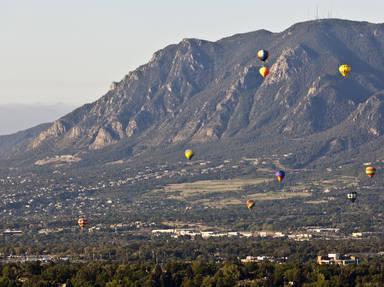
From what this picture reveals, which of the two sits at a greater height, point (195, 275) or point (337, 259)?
point (195, 275)

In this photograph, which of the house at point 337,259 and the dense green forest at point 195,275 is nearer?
the dense green forest at point 195,275

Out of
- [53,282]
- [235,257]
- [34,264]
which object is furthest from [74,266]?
[235,257]

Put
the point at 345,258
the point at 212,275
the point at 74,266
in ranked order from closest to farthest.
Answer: the point at 212,275, the point at 74,266, the point at 345,258

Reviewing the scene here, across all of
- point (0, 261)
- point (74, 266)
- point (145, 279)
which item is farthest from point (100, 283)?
point (0, 261)

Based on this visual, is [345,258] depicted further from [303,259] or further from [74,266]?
[74,266]

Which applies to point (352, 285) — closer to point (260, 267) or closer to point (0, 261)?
point (260, 267)

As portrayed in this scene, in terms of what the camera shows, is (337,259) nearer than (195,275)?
No

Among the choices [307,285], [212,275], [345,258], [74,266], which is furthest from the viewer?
[345,258]

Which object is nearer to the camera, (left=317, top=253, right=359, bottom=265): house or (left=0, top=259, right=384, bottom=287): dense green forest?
(left=0, top=259, right=384, bottom=287): dense green forest

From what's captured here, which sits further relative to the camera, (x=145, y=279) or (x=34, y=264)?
(x=34, y=264)
